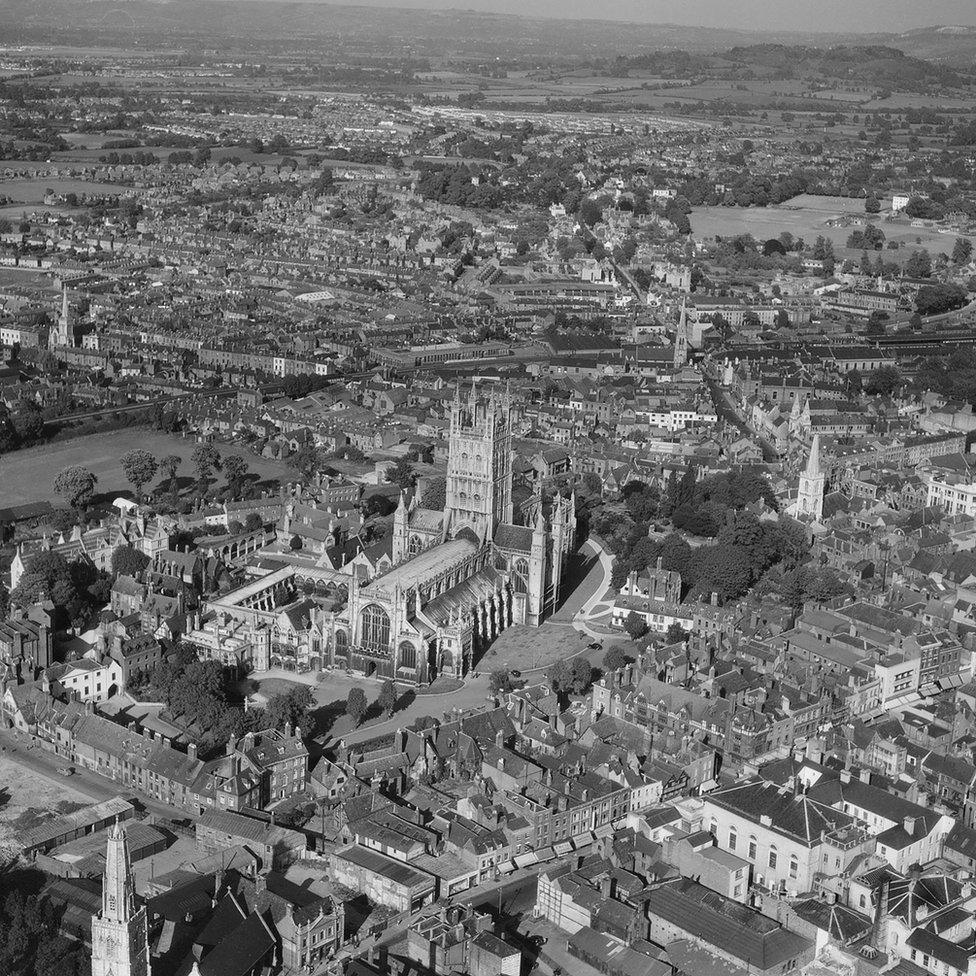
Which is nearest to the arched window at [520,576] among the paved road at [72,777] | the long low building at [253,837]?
the paved road at [72,777]

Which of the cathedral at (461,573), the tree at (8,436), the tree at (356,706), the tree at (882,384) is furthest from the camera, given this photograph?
the tree at (882,384)

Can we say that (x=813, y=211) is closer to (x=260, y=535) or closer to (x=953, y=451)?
(x=953, y=451)

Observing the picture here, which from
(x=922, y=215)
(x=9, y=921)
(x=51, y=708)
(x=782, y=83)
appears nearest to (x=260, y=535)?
(x=51, y=708)

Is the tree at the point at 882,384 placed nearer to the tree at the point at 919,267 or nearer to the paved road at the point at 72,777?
the tree at the point at 919,267

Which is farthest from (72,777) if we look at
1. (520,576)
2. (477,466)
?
(477,466)

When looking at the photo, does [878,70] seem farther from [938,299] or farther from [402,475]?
[402,475]
